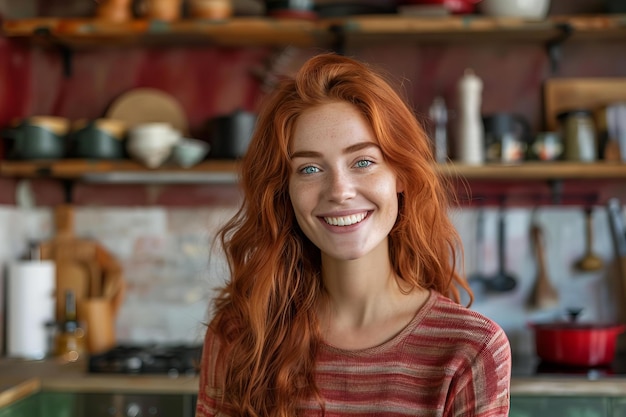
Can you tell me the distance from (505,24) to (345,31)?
58 cm

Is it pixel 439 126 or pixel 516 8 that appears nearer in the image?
pixel 516 8

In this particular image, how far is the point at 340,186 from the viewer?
1320mm

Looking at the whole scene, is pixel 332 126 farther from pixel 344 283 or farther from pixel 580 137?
pixel 580 137

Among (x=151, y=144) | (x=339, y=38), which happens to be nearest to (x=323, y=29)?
(x=339, y=38)

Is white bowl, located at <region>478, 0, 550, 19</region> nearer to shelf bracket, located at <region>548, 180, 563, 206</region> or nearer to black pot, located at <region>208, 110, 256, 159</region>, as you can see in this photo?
shelf bracket, located at <region>548, 180, 563, 206</region>

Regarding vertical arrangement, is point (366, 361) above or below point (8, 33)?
below

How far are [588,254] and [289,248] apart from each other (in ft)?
6.59

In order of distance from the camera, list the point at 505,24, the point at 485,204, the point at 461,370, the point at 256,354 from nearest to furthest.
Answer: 1. the point at 461,370
2. the point at 256,354
3. the point at 505,24
4. the point at 485,204

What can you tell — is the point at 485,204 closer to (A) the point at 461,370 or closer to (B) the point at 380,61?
(B) the point at 380,61

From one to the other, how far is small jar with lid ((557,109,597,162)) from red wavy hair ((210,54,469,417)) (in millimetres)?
1571

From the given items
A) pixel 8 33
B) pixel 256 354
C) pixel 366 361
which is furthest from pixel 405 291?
pixel 8 33

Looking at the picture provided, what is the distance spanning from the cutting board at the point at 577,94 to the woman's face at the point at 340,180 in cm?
205

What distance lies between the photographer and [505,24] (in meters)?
2.91

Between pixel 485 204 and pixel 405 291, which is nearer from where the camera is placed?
pixel 405 291
